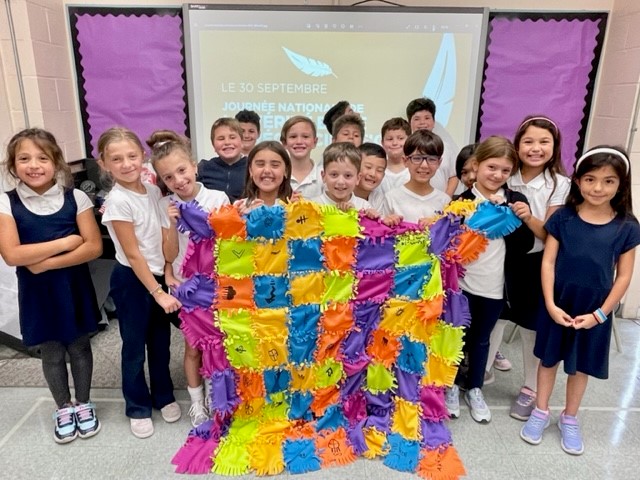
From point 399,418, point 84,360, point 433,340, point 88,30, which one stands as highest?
point 88,30

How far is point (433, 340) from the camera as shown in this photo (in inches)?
70.9

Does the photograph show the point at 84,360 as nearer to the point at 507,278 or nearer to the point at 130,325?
the point at 130,325

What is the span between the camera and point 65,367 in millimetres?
1969

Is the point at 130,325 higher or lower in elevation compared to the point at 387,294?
lower

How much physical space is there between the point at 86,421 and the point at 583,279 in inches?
82.8

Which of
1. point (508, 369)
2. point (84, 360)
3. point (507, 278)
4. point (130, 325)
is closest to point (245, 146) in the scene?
point (130, 325)

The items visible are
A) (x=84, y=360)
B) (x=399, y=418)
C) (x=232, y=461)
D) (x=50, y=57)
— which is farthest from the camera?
(x=50, y=57)

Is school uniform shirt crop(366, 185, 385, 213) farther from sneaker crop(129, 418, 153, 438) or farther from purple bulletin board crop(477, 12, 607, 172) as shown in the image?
purple bulletin board crop(477, 12, 607, 172)

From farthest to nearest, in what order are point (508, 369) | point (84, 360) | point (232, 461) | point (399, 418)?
point (508, 369)
point (84, 360)
point (399, 418)
point (232, 461)

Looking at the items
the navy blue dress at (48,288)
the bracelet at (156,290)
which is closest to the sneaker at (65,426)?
the navy blue dress at (48,288)

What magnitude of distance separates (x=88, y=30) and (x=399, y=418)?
321cm

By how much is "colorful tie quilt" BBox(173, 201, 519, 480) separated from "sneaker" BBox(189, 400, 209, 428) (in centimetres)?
10

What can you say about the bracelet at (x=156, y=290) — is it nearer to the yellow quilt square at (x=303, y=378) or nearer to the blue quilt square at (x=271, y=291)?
the blue quilt square at (x=271, y=291)

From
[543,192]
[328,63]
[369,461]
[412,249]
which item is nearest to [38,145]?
[412,249]
